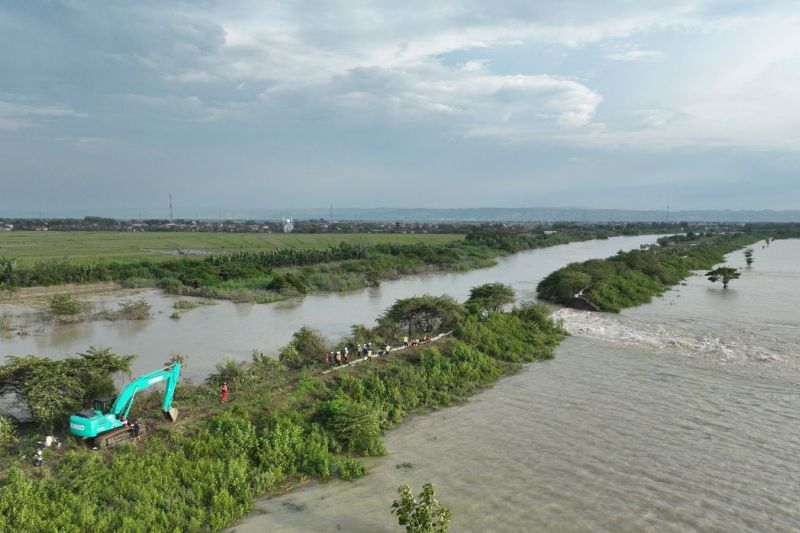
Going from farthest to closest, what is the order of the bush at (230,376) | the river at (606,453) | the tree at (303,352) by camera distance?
the tree at (303,352) < the bush at (230,376) < the river at (606,453)

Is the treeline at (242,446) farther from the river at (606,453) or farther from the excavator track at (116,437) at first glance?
the river at (606,453)

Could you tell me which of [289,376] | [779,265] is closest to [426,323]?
[289,376]

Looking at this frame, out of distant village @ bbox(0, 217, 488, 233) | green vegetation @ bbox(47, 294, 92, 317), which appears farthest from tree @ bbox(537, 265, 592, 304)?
distant village @ bbox(0, 217, 488, 233)

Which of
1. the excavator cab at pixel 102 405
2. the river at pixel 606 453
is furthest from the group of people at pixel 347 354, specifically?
the excavator cab at pixel 102 405

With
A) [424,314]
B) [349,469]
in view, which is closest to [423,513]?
[349,469]

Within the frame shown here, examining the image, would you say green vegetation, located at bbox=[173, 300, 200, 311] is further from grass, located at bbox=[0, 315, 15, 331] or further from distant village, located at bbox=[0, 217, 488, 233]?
distant village, located at bbox=[0, 217, 488, 233]
